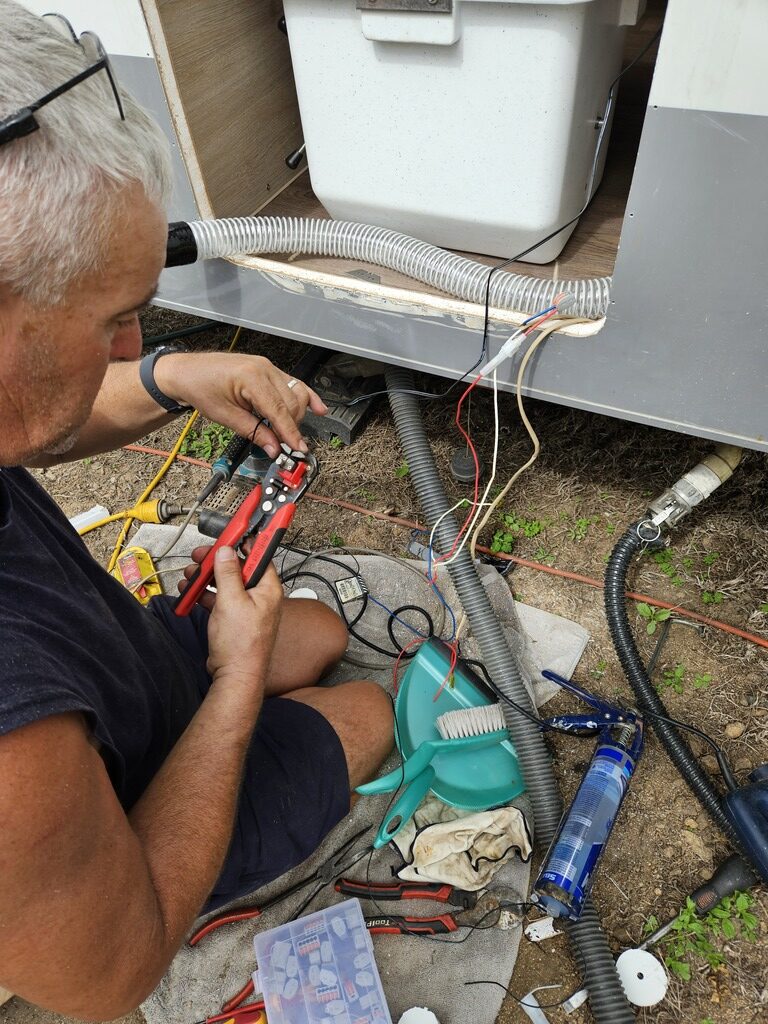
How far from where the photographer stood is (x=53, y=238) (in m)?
0.60

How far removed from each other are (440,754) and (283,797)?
352 mm

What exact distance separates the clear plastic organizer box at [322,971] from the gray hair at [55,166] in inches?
46.3

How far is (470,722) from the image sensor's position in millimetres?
1387

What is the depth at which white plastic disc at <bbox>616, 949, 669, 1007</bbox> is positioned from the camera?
3.89ft

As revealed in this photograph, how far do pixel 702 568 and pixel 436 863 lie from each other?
0.97 m

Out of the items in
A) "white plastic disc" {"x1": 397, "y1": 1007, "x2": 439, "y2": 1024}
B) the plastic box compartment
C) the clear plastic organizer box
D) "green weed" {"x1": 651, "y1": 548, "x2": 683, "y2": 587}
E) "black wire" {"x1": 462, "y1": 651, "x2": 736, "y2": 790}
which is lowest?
"white plastic disc" {"x1": 397, "y1": 1007, "x2": 439, "y2": 1024}

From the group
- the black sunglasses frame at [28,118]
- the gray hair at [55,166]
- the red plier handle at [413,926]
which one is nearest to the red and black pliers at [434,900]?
the red plier handle at [413,926]

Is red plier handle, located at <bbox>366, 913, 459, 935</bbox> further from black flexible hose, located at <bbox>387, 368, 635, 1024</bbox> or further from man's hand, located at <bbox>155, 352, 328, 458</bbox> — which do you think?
man's hand, located at <bbox>155, 352, 328, 458</bbox>

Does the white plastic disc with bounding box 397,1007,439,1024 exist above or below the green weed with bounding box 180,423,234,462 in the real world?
below

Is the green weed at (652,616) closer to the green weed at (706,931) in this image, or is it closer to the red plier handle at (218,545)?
the green weed at (706,931)

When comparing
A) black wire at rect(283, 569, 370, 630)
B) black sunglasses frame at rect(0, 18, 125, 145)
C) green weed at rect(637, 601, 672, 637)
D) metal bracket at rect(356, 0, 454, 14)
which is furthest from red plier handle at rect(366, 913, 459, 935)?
metal bracket at rect(356, 0, 454, 14)

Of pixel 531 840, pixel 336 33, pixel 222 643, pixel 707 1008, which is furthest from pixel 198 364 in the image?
pixel 707 1008

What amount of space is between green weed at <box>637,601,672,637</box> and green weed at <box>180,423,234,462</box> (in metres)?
1.35

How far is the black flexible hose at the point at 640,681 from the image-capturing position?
1.32m
